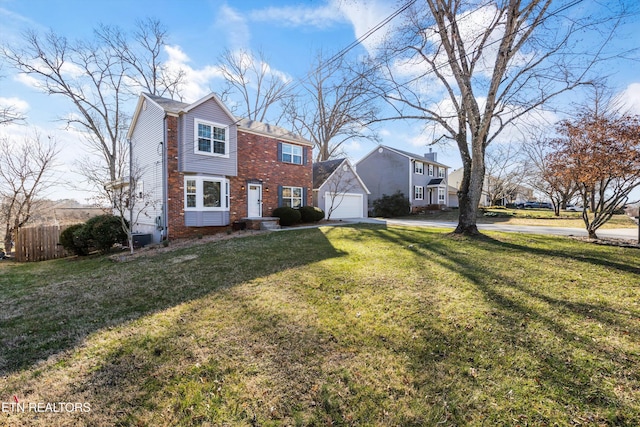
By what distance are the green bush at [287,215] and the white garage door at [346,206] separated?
4581 mm

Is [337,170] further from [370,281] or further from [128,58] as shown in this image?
[128,58]

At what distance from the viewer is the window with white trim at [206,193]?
12805 millimetres

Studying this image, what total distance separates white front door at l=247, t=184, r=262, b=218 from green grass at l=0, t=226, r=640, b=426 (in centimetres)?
876

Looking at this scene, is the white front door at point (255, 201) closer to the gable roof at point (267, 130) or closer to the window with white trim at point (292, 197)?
the window with white trim at point (292, 197)

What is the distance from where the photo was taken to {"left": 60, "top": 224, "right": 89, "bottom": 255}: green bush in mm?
11570

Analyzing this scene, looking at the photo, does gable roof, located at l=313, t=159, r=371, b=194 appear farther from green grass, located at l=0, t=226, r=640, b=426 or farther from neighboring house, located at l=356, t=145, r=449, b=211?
green grass, located at l=0, t=226, r=640, b=426

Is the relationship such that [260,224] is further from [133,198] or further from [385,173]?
[385,173]

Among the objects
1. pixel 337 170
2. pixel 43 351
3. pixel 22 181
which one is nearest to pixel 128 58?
pixel 22 181

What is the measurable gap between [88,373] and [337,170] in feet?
60.6

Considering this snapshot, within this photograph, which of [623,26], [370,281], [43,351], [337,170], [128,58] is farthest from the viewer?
[128,58]

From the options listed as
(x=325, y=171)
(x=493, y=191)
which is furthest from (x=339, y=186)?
(x=493, y=191)

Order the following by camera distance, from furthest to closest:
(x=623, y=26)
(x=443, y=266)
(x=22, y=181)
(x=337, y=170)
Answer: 1. (x=337, y=170)
2. (x=22, y=181)
3. (x=623, y=26)
4. (x=443, y=266)

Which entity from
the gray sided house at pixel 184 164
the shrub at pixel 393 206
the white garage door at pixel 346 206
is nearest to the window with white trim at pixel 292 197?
the white garage door at pixel 346 206

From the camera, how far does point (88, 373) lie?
2.95 metres
